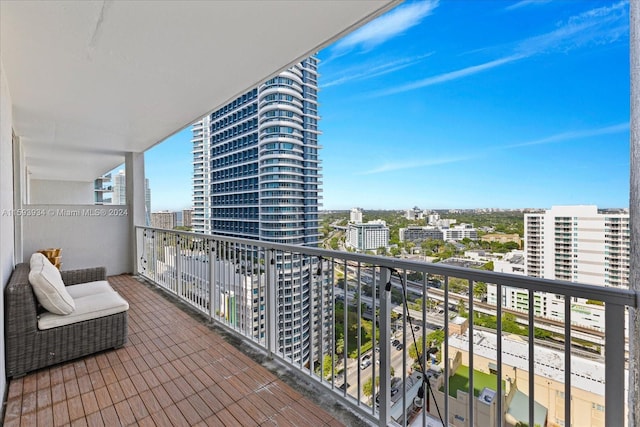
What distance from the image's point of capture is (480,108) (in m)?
8.26

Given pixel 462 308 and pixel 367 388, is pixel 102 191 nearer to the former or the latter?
pixel 367 388

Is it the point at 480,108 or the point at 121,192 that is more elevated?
the point at 480,108

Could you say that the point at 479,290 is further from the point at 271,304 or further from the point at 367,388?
the point at 271,304

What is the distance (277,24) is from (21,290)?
287 centimetres

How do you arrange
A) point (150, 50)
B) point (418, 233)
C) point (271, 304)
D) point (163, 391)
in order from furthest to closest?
point (418, 233)
point (271, 304)
point (150, 50)
point (163, 391)

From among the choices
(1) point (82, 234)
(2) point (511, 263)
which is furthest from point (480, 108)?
(1) point (82, 234)

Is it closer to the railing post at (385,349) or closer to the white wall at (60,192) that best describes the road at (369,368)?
the railing post at (385,349)

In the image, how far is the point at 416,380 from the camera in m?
1.77

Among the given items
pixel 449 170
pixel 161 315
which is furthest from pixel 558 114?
pixel 161 315

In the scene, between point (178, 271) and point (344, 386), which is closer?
point (344, 386)

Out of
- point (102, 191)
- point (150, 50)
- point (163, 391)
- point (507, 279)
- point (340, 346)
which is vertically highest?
point (150, 50)

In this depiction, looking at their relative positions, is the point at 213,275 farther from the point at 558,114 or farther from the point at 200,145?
the point at 200,145

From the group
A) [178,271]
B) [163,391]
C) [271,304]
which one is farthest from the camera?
[178,271]

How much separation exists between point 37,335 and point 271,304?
6.31ft
